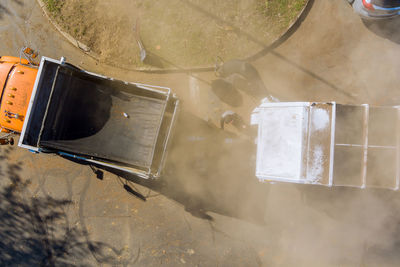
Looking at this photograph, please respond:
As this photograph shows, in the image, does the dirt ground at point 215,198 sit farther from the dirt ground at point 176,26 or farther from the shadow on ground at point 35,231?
the dirt ground at point 176,26

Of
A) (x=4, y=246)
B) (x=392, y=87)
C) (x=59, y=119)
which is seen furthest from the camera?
(x=4, y=246)

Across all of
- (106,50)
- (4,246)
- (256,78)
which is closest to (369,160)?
(256,78)

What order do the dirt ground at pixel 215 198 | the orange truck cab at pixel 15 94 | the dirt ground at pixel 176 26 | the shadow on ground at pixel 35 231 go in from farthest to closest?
the shadow on ground at pixel 35 231
the dirt ground at pixel 176 26
the dirt ground at pixel 215 198
the orange truck cab at pixel 15 94

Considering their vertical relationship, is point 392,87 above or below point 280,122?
above

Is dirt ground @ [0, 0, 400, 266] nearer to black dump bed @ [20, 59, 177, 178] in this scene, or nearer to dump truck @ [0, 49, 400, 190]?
dump truck @ [0, 49, 400, 190]

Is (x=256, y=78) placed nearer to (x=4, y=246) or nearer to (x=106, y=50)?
(x=106, y=50)

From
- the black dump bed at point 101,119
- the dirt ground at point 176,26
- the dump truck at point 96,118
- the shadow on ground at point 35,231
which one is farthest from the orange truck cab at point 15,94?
the dirt ground at point 176,26
